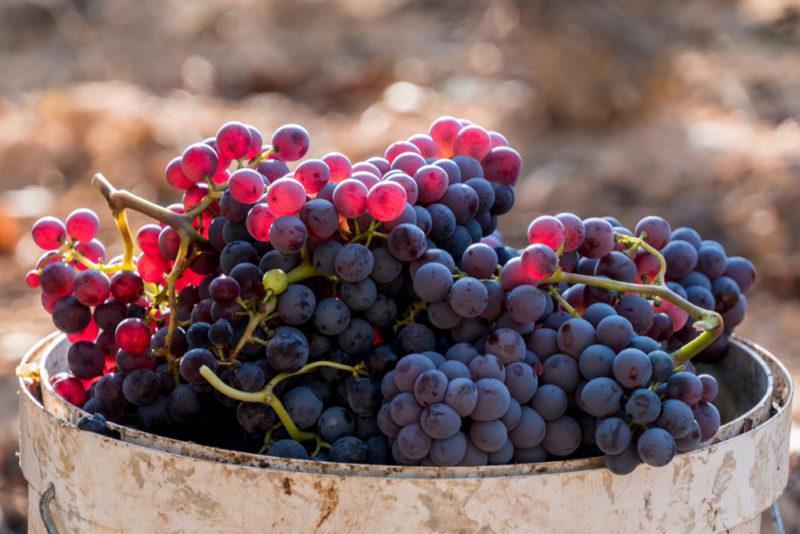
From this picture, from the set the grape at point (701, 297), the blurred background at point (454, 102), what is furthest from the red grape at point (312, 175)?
the blurred background at point (454, 102)

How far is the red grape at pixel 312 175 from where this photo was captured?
1.20 m

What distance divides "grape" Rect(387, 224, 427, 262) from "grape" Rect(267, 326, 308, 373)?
5.7 inches

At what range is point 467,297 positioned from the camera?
112 cm

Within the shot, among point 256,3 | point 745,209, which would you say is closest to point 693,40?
point 745,209

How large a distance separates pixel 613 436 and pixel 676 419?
0.22ft

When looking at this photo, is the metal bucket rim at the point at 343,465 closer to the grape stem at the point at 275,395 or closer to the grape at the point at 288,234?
the grape stem at the point at 275,395

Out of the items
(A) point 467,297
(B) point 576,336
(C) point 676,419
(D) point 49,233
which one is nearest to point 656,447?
(C) point 676,419

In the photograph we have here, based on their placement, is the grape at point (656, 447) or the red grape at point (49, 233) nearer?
the grape at point (656, 447)

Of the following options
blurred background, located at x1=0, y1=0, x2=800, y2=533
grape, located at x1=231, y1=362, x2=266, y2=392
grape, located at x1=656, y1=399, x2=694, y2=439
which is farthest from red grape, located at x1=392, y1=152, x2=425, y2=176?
blurred background, located at x1=0, y1=0, x2=800, y2=533

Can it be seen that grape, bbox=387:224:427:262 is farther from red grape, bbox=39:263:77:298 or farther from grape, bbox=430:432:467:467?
red grape, bbox=39:263:77:298

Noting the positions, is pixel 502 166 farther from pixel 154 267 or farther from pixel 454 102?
pixel 454 102

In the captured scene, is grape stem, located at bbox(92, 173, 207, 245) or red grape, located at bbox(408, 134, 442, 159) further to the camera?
red grape, located at bbox(408, 134, 442, 159)

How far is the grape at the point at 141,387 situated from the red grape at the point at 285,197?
0.83 feet

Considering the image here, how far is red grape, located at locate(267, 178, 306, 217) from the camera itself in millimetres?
1139
